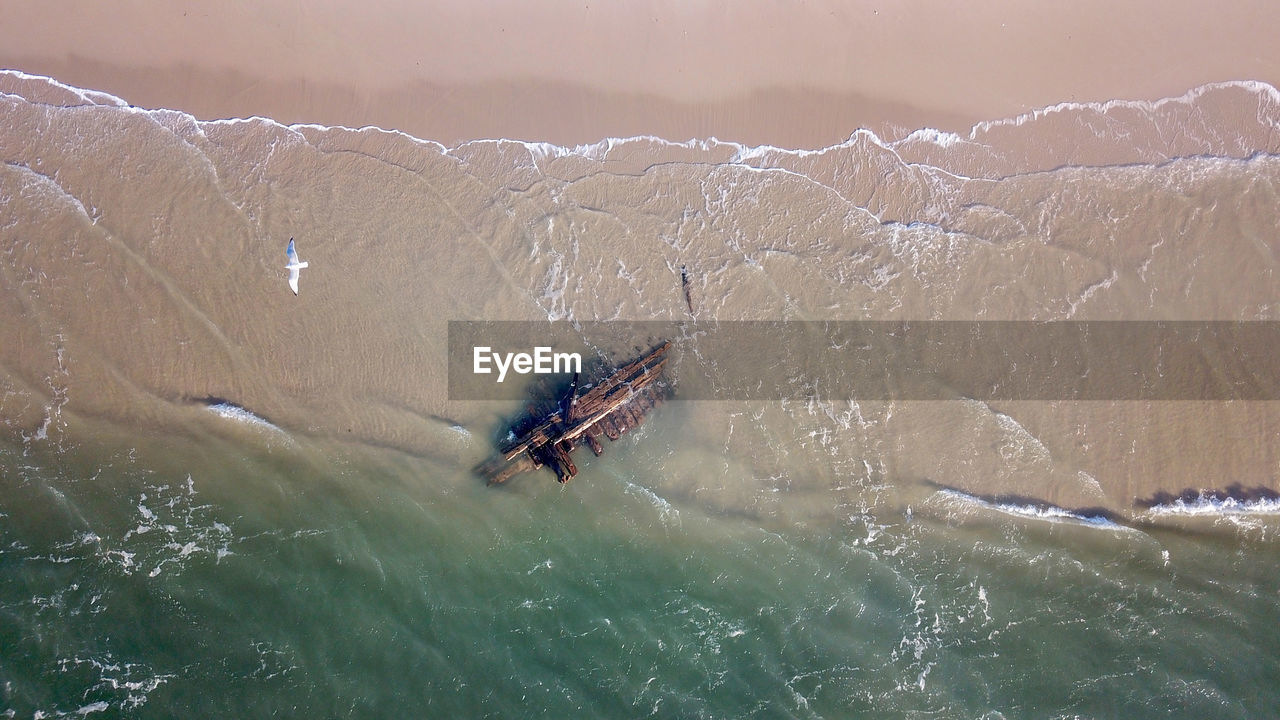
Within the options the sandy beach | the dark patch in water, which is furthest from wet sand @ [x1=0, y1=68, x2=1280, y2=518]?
the sandy beach

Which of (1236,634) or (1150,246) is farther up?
(1150,246)

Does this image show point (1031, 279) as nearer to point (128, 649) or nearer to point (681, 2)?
point (681, 2)

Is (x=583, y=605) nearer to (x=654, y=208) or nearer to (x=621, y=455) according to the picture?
(x=621, y=455)

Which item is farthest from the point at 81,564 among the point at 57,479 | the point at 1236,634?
the point at 1236,634

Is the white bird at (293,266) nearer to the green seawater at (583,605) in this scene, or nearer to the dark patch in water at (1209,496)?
the green seawater at (583,605)

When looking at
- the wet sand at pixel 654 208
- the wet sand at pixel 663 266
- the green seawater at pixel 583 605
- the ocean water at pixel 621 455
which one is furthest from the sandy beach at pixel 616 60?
the green seawater at pixel 583 605

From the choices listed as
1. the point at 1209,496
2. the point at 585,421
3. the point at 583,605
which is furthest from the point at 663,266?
the point at 1209,496
